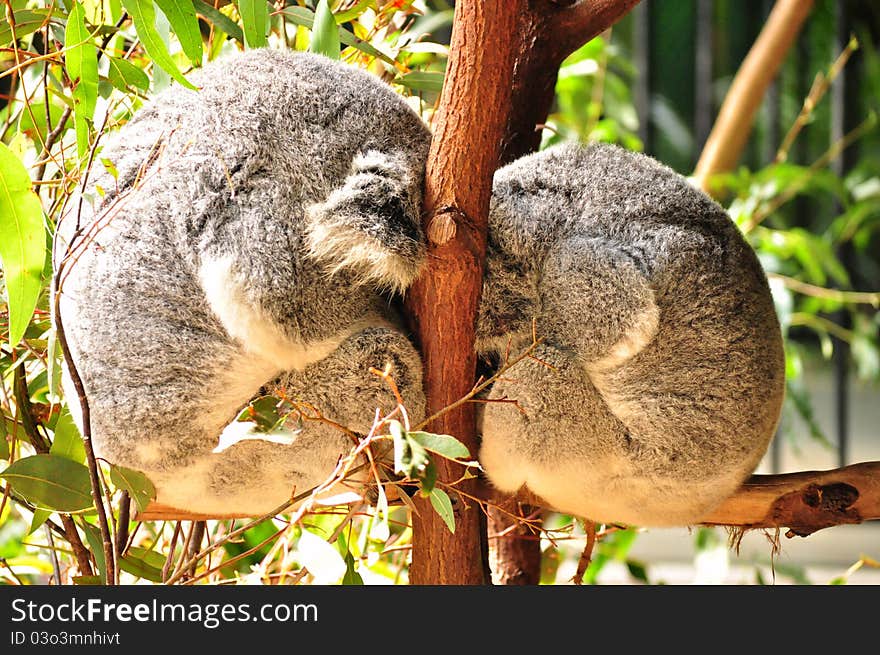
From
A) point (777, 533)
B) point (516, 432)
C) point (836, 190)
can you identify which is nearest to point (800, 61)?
point (836, 190)

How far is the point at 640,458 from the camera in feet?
6.05

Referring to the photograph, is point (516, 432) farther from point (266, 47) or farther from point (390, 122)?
point (266, 47)

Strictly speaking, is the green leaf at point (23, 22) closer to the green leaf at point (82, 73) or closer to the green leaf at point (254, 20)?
the green leaf at point (82, 73)

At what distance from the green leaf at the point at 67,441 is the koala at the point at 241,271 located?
0.05 metres

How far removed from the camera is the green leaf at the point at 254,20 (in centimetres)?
170

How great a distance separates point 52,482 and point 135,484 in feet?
0.43

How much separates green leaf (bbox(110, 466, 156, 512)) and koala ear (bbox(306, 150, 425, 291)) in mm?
470

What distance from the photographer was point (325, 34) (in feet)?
6.00

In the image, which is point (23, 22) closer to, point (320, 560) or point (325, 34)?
point (325, 34)

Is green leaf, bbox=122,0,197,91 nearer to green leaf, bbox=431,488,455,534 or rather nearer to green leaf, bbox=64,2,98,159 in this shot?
green leaf, bbox=64,2,98,159

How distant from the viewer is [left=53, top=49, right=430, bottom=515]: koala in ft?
5.11

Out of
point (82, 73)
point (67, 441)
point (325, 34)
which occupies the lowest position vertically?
point (67, 441)

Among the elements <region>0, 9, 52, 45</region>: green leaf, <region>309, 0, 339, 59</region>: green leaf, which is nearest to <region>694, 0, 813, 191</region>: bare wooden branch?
<region>309, 0, 339, 59</region>: green leaf

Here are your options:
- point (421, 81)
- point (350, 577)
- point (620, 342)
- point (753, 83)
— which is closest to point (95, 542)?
point (350, 577)
